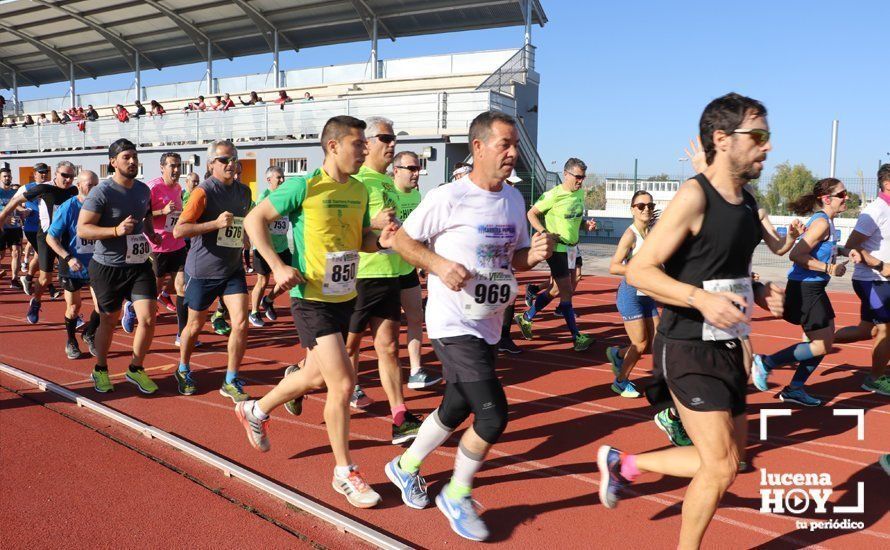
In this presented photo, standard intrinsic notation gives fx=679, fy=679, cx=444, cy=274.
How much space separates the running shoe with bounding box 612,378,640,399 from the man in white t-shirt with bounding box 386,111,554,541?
2.92 metres

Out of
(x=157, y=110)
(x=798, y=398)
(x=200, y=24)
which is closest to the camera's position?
Result: (x=798, y=398)

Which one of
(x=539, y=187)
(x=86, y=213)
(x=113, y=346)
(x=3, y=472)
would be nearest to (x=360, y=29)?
(x=539, y=187)

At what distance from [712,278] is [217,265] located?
14.4 feet

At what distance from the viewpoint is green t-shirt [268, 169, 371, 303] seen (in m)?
4.16

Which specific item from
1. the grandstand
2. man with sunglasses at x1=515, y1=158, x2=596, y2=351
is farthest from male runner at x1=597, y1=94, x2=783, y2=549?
the grandstand

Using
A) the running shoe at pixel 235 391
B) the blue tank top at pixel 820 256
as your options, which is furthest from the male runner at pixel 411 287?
the blue tank top at pixel 820 256

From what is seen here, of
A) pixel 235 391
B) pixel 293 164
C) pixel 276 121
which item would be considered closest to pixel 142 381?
pixel 235 391

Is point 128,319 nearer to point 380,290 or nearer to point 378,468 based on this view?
point 380,290

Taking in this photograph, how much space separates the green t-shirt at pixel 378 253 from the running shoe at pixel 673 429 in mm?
2294

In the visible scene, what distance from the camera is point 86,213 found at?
5762 mm

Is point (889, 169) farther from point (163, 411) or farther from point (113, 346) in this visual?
point (113, 346)

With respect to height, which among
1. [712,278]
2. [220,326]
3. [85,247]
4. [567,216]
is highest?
[567,216]

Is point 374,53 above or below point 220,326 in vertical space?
above

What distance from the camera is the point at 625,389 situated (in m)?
6.25
